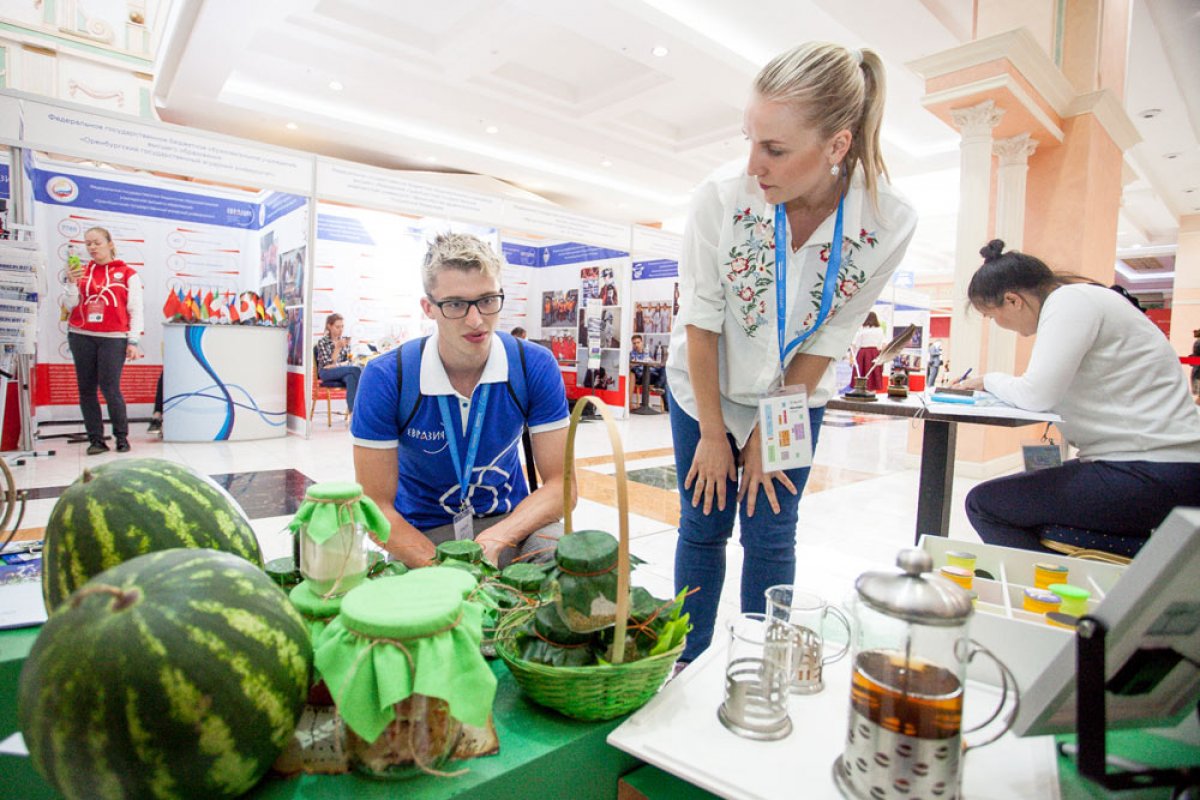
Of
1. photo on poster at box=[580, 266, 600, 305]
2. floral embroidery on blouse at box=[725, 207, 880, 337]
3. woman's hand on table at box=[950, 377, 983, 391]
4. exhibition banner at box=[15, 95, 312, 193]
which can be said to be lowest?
woman's hand on table at box=[950, 377, 983, 391]

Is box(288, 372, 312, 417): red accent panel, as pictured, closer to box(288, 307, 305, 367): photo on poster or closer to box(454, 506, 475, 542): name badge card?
box(288, 307, 305, 367): photo on poster

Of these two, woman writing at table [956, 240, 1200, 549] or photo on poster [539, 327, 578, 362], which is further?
photo on poster [539, 327, 578, 362]

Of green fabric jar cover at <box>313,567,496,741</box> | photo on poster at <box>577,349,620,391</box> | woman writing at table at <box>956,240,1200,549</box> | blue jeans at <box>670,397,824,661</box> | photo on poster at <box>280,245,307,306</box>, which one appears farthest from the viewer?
photo on poster at <box>577,349,620,391</box>

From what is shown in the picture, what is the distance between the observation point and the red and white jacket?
510cm

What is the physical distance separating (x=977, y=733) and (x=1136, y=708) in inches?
7.9

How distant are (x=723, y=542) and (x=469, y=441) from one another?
73 cm

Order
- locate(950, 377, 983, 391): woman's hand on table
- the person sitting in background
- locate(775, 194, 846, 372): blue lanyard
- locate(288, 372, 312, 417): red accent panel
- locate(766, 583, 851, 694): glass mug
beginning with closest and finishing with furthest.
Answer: locate(766, 583, 851, 694): glass mug, locate(775, 194, 846, 372): blue lanyard, locate(950, 377, 983, 391): woman's hand on table, locate(288, 372, 312, 417): red accent panel, the person sitting in background

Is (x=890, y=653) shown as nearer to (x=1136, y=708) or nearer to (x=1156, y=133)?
(x=1136, y=708)

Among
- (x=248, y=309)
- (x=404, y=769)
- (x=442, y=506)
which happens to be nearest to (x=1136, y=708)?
(x=404, y=769)

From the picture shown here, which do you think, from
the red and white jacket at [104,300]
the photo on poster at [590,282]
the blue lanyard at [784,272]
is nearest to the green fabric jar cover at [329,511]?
the blue lanyard at [784,272]

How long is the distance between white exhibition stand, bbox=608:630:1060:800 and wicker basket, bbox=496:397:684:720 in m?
0.03

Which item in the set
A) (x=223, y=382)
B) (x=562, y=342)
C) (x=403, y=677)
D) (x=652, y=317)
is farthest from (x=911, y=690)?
(x=652, y=317)

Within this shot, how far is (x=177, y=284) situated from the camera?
7.46 meters

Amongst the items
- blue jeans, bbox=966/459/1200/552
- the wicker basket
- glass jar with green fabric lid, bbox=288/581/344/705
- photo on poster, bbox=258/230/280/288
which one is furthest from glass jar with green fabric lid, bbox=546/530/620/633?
photo on poster, bbox=258/230/280/288
